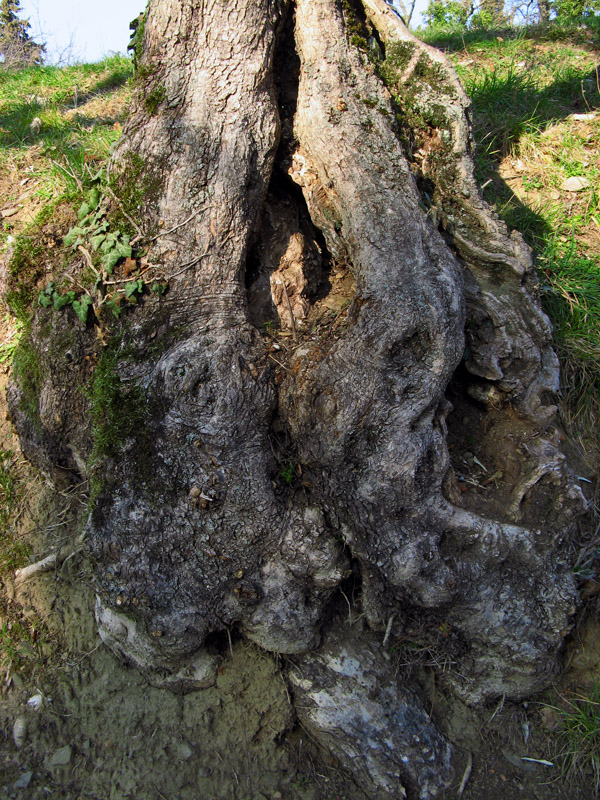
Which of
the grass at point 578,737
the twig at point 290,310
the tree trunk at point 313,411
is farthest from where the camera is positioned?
the twig at point 290,310

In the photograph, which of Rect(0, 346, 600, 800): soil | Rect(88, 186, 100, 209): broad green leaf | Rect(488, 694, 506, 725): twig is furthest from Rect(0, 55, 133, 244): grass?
Rect(488, 694, 506, 725): twig

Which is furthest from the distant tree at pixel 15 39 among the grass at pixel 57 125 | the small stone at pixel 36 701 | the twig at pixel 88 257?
the small stone at pixel 36 701

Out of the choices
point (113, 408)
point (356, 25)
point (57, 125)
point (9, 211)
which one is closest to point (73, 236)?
point (113, 408)

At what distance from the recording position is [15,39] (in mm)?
12281

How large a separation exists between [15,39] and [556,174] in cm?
1351

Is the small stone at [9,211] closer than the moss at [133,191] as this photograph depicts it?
No

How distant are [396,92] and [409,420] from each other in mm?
2046

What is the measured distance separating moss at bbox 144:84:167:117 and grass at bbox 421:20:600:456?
83.2 inches

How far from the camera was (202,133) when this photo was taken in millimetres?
2668

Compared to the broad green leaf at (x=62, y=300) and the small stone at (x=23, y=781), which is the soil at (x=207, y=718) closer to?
the small stone at (x=23, y=781)

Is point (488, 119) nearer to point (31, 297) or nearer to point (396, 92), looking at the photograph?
point (396, 92)

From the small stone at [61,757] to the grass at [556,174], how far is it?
10.6 feet

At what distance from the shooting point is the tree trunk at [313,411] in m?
2.42

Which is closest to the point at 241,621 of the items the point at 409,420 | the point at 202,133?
the point at 409,420
